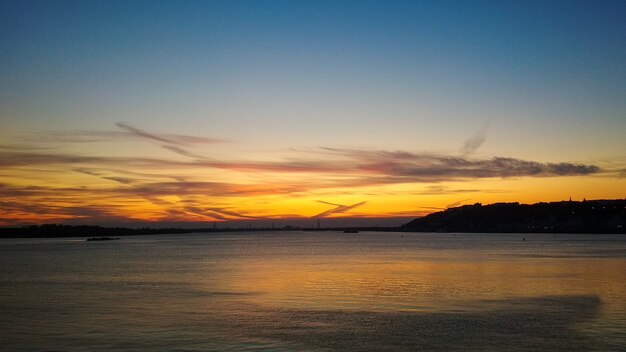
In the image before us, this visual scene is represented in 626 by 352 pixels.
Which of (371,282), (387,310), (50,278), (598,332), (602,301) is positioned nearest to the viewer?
(598,332)

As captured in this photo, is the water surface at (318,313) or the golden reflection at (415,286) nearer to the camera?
the water surface at (318,313)

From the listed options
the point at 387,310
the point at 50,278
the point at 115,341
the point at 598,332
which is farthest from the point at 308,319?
the point at 50,278

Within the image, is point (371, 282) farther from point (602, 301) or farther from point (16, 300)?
point (16, 300)

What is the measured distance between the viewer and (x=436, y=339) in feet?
71.6

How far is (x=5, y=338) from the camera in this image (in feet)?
75.7

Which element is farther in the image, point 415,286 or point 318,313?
point 415,286

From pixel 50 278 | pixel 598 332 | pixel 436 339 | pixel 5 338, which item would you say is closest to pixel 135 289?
pixel 50 278

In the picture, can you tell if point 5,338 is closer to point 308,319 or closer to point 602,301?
point 308,319

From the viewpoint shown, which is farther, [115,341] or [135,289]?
[135,289]

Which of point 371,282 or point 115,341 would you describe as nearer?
point 115,341

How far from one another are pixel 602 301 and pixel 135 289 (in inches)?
1151

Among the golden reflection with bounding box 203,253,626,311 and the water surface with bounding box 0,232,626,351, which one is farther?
the golden reflection with bounding box 203,253,626,311

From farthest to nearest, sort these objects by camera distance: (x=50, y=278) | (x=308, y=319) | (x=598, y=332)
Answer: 1. (x=50, y=278)
2. (x=308, y=319)
3. (x=598, y=332)

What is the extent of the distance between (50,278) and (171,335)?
32.2m
